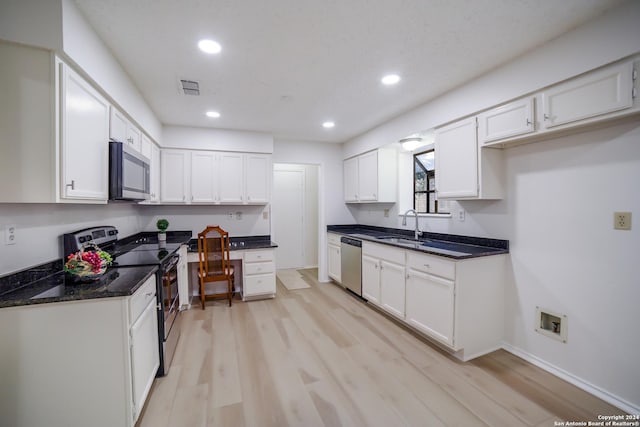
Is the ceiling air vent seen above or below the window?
above

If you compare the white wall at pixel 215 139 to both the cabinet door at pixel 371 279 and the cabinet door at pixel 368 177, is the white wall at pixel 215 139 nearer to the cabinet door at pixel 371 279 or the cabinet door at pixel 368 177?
the cabinet door at pixel 368 177

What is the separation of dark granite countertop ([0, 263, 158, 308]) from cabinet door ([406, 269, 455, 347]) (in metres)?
2.30

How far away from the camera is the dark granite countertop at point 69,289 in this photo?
1395mm

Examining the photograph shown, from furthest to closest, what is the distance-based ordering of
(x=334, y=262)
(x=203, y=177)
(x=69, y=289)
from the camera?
(x=334, y=262)
(x=203, y=177)
(x=69, y=289)

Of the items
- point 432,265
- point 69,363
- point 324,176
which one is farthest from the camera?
point 324,176

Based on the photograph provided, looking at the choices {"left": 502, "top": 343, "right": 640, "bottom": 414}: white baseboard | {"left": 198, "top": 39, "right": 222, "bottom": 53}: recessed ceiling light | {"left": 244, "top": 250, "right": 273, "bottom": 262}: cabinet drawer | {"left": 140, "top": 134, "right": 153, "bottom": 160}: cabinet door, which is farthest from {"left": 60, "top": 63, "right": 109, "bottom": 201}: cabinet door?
{"left": 502, "top": 343, "right": 640, "bottom": 414}: white baseboard

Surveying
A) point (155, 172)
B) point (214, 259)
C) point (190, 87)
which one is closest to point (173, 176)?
point (155, 172)

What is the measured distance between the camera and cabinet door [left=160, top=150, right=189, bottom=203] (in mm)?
3898

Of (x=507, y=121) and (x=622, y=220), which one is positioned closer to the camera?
(x=622, y=220)

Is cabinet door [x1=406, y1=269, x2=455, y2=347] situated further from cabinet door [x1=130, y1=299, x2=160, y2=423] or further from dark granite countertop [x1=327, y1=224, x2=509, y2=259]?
cabinet door [x1=130, y1=299, x2=160, y2=423]

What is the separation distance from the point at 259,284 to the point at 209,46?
2901 mm

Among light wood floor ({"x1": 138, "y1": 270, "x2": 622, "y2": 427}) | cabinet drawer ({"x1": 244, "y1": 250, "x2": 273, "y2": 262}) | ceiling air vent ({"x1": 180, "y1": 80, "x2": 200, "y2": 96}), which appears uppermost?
ceiling air vent ({"x1": 180, "y1": 80, "x2": 200, "y2": 96})

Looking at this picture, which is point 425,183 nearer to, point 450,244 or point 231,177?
point 450,244

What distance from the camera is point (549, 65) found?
201cm
